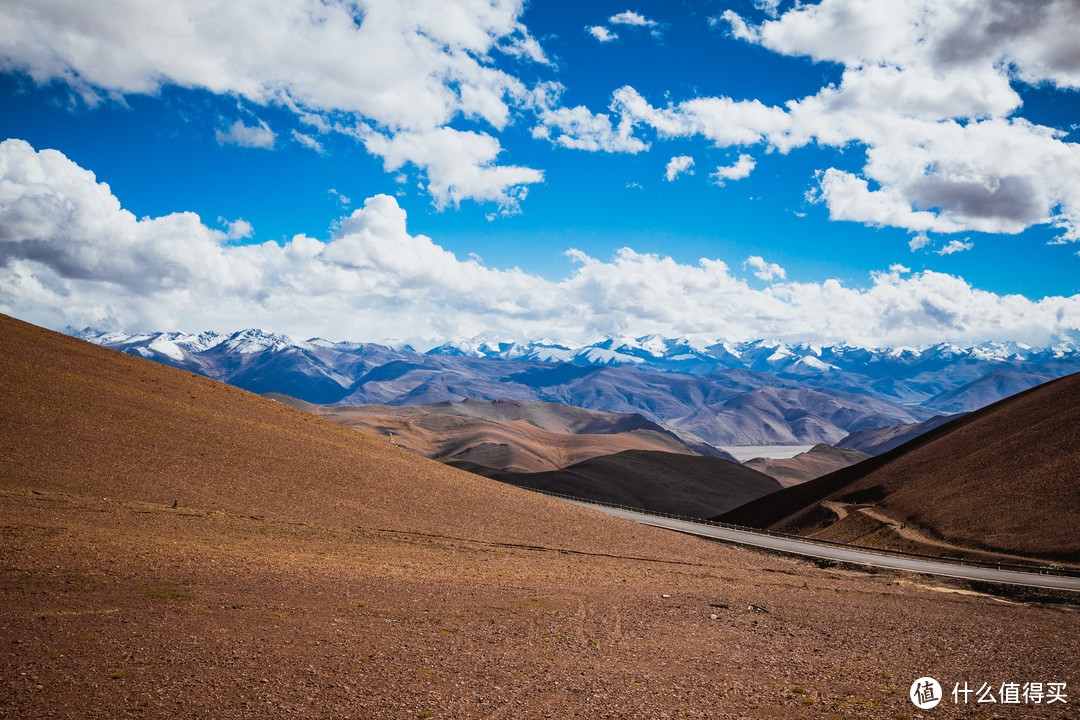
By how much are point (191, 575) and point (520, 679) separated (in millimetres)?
11843

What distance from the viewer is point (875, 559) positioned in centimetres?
4156

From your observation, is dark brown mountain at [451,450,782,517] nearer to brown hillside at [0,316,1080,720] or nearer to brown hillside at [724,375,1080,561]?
brown hillside at [724,375,1080,561]

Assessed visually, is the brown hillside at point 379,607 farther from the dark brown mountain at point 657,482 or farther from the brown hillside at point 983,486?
the dark brown mountain at point 657,482

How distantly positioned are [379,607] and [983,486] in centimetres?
5256

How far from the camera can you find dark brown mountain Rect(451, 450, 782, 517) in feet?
398

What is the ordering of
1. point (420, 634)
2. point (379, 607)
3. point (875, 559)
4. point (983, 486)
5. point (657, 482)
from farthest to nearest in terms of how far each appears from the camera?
point (657, 482) → point (983, 486) → point (875, 559) → point (379, 607) → point (420, 634)

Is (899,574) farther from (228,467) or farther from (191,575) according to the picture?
(228,467)

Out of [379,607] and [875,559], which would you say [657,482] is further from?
[379,607]

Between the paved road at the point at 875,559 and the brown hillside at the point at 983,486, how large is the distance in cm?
530

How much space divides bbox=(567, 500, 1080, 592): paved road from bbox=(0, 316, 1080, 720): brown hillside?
4160mm

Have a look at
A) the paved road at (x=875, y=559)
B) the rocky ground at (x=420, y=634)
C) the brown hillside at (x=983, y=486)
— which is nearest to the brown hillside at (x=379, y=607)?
the rocky ground at (x=420, y=634)

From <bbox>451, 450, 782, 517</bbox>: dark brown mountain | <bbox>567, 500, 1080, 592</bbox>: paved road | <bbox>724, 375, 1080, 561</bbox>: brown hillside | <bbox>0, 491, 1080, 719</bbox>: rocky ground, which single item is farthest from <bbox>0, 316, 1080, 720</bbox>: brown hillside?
<bbox>451, 450, 782, 517</bbox>: dark brown mountain

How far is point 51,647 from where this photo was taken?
13305 mm

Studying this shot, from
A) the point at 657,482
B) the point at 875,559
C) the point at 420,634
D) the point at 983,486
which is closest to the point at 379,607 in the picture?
the point at 420,634
